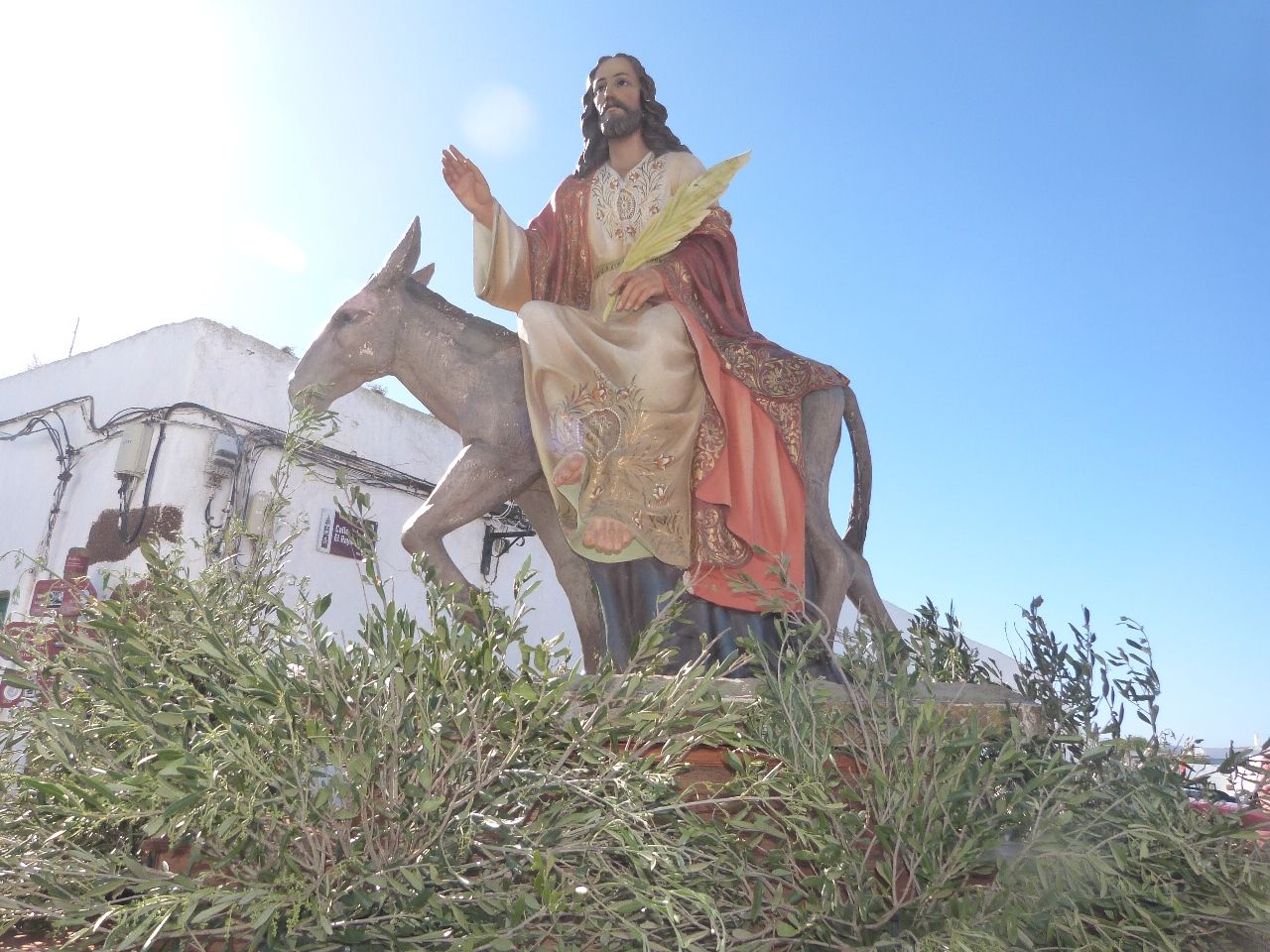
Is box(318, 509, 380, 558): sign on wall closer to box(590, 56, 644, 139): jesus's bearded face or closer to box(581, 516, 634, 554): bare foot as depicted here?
box(590, 56, 644, 139): jesus's bearded face

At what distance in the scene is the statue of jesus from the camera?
3.48 metres

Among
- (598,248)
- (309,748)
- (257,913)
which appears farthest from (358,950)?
(598,248)

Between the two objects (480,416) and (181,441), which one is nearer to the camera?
(480,416)

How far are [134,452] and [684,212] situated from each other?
736cm

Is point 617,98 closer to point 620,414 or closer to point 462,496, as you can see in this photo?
point 620,414

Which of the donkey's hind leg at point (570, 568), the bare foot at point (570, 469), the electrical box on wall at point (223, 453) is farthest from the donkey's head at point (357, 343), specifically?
the electrical box on wall at point (223, 453)

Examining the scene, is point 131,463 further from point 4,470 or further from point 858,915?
point 858,915

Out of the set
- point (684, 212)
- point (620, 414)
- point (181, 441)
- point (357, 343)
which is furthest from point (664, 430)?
point (181, 441)

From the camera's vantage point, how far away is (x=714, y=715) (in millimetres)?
2180

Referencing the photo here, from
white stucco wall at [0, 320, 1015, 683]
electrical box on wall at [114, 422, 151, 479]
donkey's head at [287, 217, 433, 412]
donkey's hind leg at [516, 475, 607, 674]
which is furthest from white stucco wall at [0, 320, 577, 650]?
donkey's hind leg at [516, 475, 607, 674]

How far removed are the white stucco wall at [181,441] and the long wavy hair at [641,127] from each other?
18.5ft

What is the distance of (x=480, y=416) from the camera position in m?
3.71

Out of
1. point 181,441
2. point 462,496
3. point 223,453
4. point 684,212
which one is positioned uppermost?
point 181,441

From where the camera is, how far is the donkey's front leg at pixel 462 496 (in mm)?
3518
